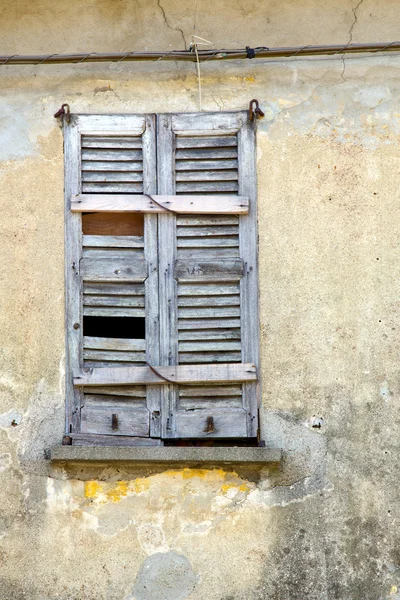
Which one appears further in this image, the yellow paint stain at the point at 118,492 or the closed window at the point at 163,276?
the closed window at the point at 163,276

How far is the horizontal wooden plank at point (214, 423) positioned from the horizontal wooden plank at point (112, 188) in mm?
1293

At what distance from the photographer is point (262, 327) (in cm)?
550

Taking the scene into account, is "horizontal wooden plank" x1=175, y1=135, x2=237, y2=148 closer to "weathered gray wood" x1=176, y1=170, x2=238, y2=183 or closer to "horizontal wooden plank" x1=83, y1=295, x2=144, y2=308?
"weathered gray wood" x1=176, y1=170, x2=238, y2=183

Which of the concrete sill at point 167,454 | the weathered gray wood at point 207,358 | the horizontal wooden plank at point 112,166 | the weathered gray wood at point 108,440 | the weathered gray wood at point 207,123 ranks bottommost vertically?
the concrete sill at point 167,454

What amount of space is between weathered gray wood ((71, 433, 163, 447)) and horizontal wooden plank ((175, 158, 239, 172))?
1540mm

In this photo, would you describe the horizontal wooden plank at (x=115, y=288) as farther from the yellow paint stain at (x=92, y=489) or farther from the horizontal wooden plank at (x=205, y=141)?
the yellow paint stain at (x=92, y=489)

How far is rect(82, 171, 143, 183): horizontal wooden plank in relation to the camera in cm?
564

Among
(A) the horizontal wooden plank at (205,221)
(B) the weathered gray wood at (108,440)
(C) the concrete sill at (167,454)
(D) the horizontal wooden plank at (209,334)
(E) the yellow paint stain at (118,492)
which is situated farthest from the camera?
(A) the horizontal wooden plank at (205,221)

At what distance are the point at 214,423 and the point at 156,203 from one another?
1.27 meters

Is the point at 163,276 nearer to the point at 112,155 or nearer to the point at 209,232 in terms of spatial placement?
the point at 209,232

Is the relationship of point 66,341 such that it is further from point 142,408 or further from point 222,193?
point 222,193

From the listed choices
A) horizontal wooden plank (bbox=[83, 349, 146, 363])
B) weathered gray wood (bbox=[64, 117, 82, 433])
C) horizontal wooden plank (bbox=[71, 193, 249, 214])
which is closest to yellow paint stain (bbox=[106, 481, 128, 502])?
weathered gray wood (bbox=[64, 117, 82, 433])

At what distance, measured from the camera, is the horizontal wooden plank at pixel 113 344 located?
18.1 feet

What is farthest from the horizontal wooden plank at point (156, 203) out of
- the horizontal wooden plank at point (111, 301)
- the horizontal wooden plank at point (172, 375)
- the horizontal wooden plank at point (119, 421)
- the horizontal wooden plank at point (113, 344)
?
the horizontal wooden plank at point (119, 421)
